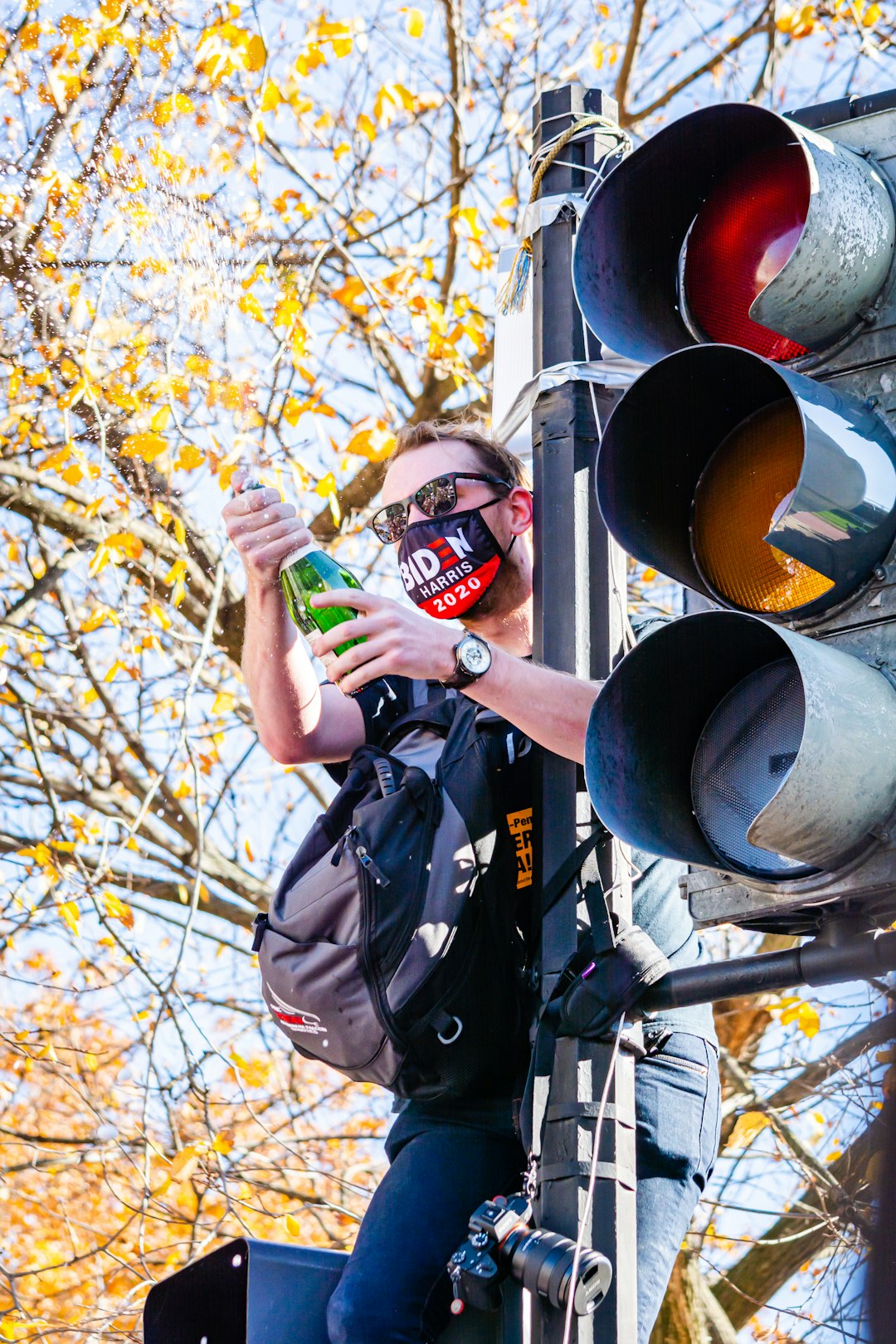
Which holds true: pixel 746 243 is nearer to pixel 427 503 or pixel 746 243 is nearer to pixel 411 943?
pixel 427 503

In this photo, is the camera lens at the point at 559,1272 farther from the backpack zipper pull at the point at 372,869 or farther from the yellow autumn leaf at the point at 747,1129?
the yellow autumn leaf at the point at 747,1129

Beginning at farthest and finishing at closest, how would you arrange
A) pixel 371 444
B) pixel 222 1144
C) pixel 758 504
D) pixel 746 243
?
pixel 371 444, pixel 222 1144, pixel 746 243, pixel 758 504

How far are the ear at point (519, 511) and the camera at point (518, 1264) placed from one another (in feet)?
4.26

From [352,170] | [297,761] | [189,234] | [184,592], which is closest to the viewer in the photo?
[297,761]

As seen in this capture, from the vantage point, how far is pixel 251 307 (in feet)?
21.2

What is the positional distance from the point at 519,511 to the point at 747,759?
3.75 ft

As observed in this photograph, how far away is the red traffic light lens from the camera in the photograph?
84.3 inches

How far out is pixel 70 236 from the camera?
19.1 feet

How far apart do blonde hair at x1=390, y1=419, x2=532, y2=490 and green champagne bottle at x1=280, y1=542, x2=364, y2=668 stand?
14.0 inches

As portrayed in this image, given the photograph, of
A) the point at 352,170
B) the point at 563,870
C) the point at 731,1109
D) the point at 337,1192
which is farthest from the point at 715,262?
the point at 337,1192

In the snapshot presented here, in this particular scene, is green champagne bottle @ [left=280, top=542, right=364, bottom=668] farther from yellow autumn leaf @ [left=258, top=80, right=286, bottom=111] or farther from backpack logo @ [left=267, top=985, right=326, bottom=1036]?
yellow autumn leaf @ [left=258, top=80, right=286, bottom=111]

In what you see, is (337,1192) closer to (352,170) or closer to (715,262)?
(352,170)

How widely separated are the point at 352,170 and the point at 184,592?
2.62 metres

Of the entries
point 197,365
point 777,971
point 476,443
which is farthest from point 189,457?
point 777,971
